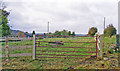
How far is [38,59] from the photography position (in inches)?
→ 223

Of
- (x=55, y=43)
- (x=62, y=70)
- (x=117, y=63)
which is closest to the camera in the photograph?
(x=62, y=70)

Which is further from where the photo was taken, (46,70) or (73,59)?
(73,59)

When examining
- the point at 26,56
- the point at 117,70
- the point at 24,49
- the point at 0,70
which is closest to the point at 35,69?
the point at 0,70

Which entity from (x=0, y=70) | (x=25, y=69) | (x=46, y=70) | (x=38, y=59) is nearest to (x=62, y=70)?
(x=46, y=70)

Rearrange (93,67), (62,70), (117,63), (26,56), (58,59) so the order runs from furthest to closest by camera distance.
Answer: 1. (26,56)
2. (58,59)
3. (117,63)
4. (93,67)
5. (62,70)

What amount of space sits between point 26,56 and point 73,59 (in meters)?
2.41

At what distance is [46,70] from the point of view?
13.7ft

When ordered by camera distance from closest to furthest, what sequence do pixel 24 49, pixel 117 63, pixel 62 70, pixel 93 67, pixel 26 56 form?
1. pixel 62 70
2. pixel 93 67
3. pixel 117 63
4. pixel 26 56
5. pixel 24 49

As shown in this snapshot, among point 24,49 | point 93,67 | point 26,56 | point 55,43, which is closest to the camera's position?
point 93,67

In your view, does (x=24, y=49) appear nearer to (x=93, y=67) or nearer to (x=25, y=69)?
(x=25, y=69)

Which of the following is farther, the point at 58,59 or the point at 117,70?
the point at 58,59

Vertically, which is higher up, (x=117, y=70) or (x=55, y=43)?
(x=55, y=43)

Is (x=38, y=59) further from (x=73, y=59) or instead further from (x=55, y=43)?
(x=55, y=43)

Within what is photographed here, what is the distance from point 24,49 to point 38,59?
3.04 meters
